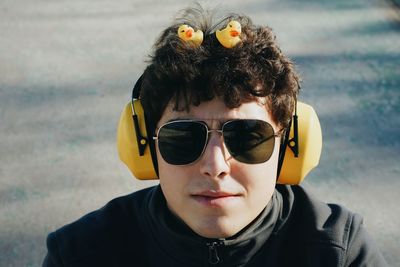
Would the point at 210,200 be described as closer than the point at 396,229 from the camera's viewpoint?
Yes

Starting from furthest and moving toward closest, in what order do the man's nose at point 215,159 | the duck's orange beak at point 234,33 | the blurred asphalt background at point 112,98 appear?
the blurred asphalt background at point 112,98, the duck's orange beak at point 234,33, the man's nose at point 215,159

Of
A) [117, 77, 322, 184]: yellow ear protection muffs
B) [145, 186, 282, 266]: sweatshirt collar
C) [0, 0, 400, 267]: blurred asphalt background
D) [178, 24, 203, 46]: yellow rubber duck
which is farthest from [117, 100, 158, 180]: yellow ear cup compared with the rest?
[0, 0, 400, 267]: blurred asphalt background

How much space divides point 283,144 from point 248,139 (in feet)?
0.60

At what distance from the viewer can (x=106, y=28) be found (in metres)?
3.93

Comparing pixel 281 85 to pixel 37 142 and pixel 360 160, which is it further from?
pixel 37 142

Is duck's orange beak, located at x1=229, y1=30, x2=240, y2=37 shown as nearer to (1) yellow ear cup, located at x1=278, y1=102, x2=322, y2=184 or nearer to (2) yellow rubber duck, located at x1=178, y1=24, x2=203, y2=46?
(2) yellow rubber duck, located at x1=178, y1=24, x2=203, y2=46

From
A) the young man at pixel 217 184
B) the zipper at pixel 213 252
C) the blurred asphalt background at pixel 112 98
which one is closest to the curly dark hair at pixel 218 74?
the young man at pixel 217 184

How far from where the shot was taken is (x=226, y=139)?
5.09 feet

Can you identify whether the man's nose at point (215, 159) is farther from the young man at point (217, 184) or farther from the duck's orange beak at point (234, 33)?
the duck's orange beak at point (234, 33)

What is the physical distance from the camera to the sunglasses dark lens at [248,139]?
155cm

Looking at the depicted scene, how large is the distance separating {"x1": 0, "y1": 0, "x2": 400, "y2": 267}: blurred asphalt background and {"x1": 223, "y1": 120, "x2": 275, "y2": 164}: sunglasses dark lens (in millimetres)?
1198

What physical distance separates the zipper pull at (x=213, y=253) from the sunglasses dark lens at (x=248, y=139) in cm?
26

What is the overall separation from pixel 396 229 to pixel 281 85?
48.4 inches

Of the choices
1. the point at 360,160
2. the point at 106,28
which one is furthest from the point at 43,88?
the point at 360,160
